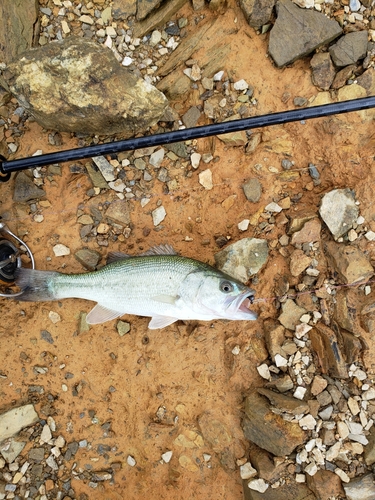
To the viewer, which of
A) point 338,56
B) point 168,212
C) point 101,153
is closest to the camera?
point 101,153

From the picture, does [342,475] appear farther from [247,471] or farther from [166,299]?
[166,299]

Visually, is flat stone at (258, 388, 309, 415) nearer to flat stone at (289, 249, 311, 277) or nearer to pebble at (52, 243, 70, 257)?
flat stone at (289, 249, 311, 277)

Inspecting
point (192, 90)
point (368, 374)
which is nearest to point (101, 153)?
point (192, 90)

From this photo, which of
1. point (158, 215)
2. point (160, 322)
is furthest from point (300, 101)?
point (160, 322)

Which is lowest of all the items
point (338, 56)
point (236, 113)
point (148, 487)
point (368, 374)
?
point (148, 487)

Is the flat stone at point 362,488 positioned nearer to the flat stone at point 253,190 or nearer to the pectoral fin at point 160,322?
the pectoral fin at point 160,322

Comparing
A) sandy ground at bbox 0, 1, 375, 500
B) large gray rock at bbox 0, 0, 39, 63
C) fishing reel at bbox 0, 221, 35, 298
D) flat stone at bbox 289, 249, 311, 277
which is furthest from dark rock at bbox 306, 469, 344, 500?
large gray rock at bbox 0, 0, 39, 63

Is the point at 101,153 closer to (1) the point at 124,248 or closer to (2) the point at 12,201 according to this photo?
(1) the point at 124,248
